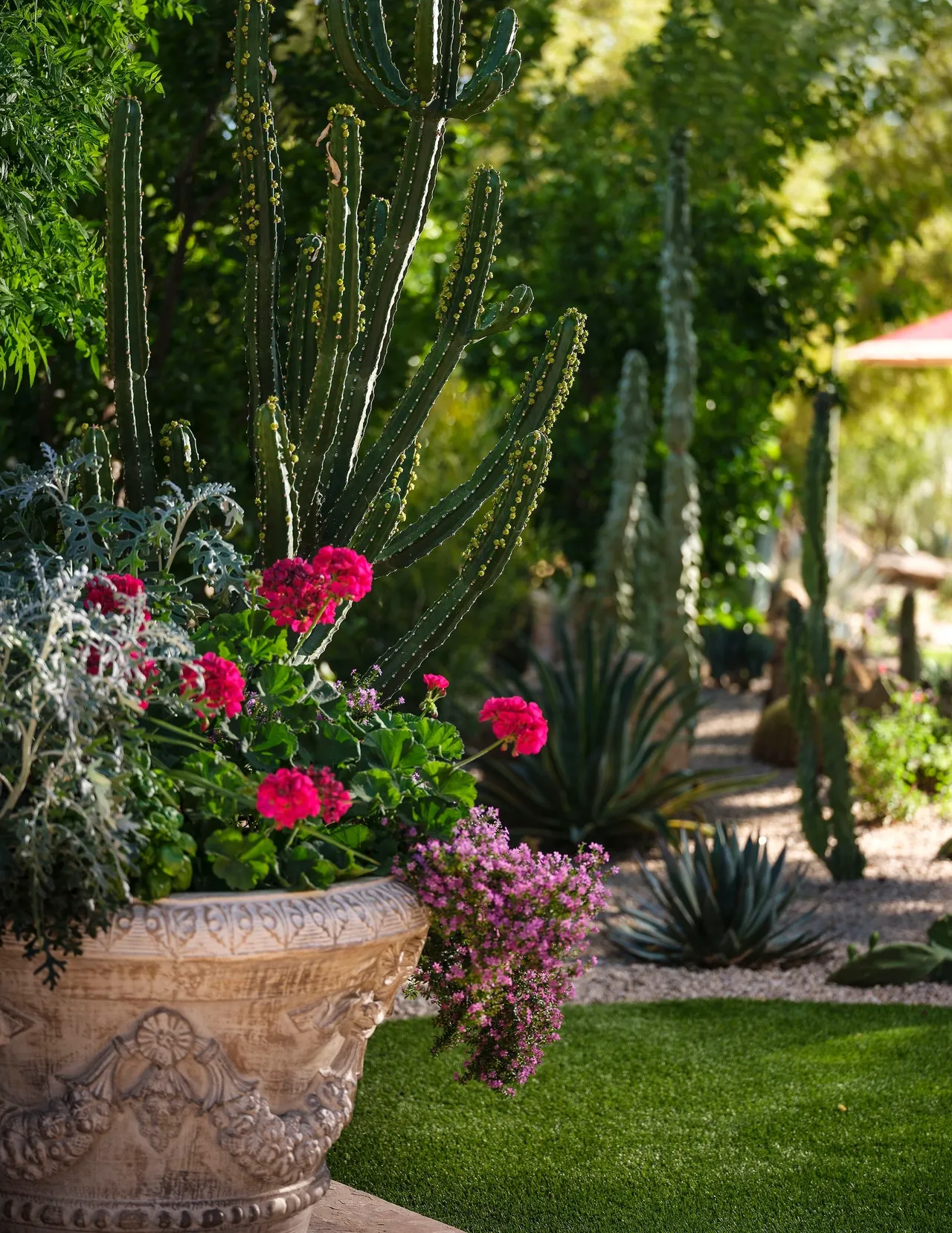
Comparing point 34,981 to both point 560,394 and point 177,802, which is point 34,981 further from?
point 560,394

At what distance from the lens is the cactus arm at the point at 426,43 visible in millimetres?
3248

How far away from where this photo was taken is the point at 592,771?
6625 mm

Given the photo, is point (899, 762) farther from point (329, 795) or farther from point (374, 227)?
point (329, 795)

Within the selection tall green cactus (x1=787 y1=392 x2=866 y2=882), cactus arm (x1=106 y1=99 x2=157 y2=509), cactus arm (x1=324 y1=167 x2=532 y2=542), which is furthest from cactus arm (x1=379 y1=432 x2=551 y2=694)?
Result: tall green cactus (x1=787 y1=392 x2=866 y2=882)

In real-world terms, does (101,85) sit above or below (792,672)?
above

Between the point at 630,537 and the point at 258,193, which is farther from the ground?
the point at 258,193

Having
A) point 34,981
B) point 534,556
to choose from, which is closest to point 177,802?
point 34,981

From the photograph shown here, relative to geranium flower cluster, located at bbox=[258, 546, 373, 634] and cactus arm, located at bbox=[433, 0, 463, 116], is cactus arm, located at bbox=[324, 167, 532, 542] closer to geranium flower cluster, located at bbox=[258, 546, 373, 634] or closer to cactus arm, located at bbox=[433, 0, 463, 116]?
cactus arm, located at bbox=[433, 0, 463, 116]

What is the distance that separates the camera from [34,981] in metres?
2.36

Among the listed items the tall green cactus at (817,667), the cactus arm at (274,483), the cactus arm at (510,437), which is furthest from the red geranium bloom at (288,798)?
the tall green cactus at (817,667)

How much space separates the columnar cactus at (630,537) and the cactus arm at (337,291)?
4.75m

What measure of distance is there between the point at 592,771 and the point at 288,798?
14.3 ft

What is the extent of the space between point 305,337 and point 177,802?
1627 millimetres

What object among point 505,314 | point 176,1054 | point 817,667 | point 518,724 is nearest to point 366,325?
point 505,314
